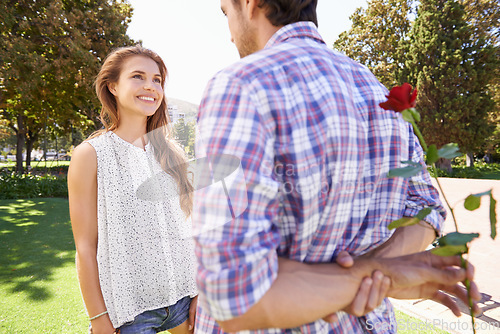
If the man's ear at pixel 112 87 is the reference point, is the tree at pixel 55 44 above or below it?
above

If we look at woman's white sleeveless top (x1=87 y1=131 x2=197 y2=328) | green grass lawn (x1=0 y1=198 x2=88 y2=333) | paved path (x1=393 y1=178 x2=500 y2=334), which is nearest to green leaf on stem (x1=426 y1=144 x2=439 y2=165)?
paved path (x1=393 y1=178 x2=500 y2=334)

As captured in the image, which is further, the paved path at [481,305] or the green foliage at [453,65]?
the green foliage at [453,65]

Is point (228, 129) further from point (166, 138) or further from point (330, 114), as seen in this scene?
point (166, 138)

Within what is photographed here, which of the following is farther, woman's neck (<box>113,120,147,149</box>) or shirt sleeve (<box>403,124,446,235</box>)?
woman's neck (<box>113,120,147,149</box>)

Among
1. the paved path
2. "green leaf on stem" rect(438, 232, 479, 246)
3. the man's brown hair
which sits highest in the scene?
the man's brown hair

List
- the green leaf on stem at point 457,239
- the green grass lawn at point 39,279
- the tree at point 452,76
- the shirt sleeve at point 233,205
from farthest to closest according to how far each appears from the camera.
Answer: the tree at point 452,76 → the green grass lawn at point 39,279 → the green leaf on stem at point 457,239 → the shirt sleeve at point 233,205

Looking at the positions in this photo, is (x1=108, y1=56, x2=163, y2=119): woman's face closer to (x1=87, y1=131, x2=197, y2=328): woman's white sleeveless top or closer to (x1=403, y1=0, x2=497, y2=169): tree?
(x1=87, y1=131, x2=197, y2=328): woman's white sleeveless top

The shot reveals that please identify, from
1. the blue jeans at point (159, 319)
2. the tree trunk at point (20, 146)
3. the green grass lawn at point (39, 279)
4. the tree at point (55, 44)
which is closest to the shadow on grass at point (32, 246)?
the green grass lawn at point (39, 279)

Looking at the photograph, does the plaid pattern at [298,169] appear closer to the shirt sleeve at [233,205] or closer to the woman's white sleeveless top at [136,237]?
the shirt sleeve at [233,205]

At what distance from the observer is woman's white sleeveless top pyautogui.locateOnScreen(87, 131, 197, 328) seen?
1.67 m

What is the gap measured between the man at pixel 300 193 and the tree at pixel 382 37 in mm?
21695

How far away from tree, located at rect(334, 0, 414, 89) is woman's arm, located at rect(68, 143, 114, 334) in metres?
21.7

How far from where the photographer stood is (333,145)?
820mm

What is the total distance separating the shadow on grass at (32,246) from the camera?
184 inches
